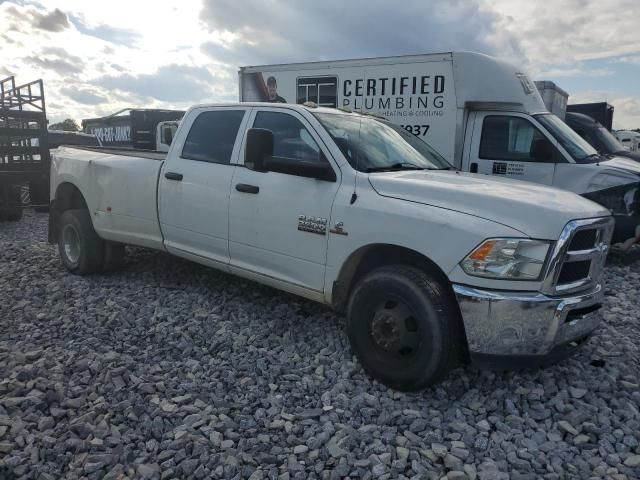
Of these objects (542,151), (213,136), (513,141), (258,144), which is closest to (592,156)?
(542,151)

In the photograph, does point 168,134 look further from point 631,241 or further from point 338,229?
point 631,241

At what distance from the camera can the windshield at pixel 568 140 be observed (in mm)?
7273

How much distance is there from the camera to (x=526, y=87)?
8.23 metres

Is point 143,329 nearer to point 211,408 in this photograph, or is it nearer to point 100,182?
point 211,408

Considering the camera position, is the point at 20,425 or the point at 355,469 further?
the point at 20,425

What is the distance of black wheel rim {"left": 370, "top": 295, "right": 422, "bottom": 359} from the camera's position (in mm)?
3354

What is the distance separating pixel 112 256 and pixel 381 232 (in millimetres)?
3735

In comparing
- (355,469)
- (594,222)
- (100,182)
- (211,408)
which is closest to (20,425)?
(211,408)

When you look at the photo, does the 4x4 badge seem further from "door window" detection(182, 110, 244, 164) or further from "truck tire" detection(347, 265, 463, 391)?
"door window" detection(182, 110, 244, 164)

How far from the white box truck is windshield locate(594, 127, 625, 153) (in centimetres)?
112

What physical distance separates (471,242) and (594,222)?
840 mm

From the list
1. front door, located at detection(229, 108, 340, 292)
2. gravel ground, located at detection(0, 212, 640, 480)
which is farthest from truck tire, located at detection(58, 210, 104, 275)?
front door, located at detection(229, 108, 340, 292)

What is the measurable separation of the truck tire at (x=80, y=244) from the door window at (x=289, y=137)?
8.32ft

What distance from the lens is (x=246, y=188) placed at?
14.1 feet
